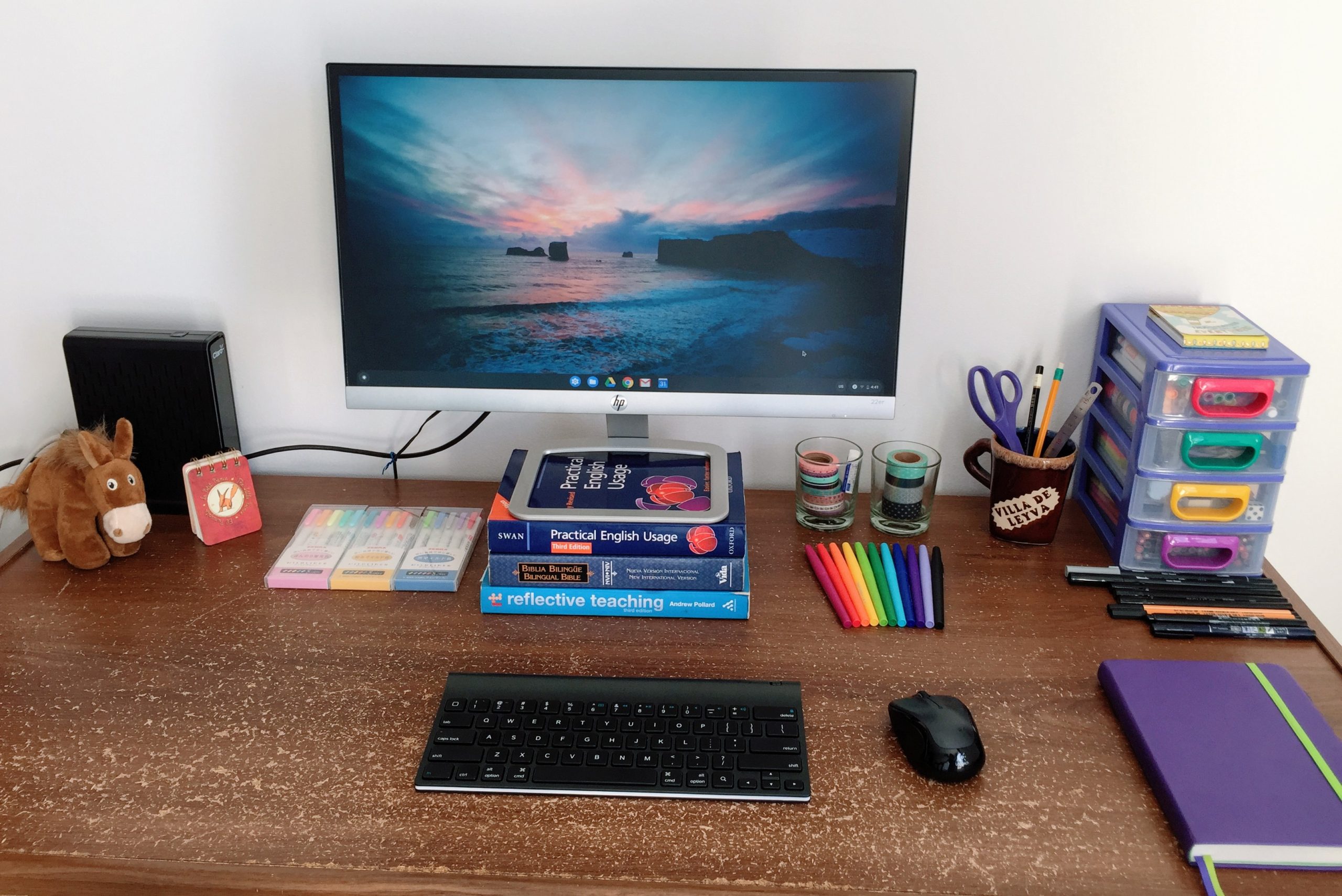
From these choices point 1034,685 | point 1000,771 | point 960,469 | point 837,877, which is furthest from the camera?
point 960,469

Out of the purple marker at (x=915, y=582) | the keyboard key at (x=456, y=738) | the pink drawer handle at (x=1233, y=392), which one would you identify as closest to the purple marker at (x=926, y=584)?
the purple marker at (x=915, y=582)

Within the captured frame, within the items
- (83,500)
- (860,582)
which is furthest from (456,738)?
(83,500)

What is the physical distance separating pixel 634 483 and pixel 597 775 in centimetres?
38

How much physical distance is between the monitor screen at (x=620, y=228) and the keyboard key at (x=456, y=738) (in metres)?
0.41

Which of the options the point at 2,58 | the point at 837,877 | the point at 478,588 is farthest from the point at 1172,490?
the point at 2,58

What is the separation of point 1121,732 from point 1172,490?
34cm

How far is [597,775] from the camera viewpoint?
854 mm

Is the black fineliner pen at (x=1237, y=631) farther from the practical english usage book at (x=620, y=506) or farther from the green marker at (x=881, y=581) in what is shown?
the practical english usage book at (x=620, y=506)

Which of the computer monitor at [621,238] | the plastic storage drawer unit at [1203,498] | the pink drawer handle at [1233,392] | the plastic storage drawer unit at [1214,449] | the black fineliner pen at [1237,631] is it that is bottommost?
the black fineliner pen at [1237,631]

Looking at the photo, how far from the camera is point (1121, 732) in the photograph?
0.92 meters

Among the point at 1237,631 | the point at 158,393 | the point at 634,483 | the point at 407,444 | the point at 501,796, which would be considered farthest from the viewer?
the point at 407,444

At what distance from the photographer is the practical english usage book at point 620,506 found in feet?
3.48

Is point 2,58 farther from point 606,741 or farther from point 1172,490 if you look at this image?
point 1172,490

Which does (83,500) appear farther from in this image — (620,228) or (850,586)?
(850,586)
